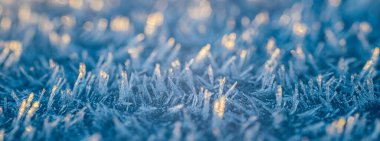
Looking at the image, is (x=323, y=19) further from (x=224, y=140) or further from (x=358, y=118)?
(x=224, y=140)

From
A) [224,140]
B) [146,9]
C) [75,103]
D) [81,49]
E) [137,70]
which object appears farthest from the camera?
[146,9]

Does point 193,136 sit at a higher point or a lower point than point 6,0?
lower

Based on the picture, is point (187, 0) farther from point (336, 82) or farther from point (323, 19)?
point (336, 82)

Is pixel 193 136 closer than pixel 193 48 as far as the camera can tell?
Yes

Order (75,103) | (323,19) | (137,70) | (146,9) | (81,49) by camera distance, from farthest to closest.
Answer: (146,9) → (323,19) → (81,49) → (137,70) → (75,103)

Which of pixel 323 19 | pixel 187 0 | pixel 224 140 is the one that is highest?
pixel 187 0

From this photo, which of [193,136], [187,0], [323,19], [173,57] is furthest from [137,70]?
[323,19]
